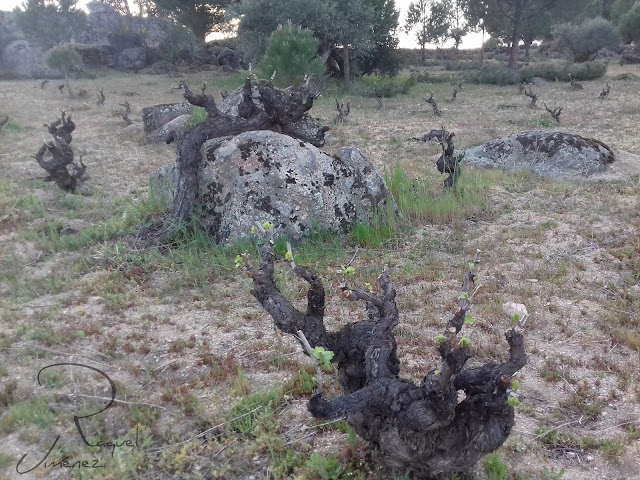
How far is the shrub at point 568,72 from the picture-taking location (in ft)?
81.0

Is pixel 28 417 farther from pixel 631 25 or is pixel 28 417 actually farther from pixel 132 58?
pixel 631 25

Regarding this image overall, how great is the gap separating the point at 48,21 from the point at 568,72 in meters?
32.9

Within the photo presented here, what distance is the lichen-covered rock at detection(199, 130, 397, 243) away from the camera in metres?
5.91

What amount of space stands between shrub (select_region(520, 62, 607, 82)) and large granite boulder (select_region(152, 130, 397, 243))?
71.4ft

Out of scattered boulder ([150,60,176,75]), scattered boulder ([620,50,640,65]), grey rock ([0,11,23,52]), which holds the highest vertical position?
grey rock ([0,11,23,52])

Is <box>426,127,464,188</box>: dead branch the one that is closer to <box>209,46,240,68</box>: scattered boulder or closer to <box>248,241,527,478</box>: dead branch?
<box>248,241,527,478</box>: dead branch

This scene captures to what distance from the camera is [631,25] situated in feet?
108

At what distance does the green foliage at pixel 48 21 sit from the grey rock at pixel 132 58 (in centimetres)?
576

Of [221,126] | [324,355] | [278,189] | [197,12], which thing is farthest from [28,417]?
[197,12]

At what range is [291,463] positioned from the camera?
2801 millimetres

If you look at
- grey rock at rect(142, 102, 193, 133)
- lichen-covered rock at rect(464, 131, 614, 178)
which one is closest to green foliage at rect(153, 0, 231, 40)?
grey rock at rect(142, 102, 193, 133)

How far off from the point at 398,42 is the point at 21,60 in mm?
23599

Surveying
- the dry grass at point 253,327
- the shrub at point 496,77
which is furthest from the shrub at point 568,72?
the dry grass at point 253,327

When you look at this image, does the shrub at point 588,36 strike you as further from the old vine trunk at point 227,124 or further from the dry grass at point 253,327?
the old vine trunk at point 227,124
